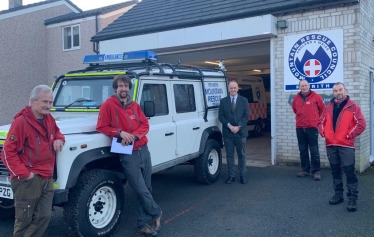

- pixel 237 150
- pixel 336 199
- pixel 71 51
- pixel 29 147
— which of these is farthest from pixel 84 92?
pixel 71 51

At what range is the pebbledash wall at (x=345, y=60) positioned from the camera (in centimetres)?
829

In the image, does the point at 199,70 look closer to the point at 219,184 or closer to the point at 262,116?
the point at 219,184

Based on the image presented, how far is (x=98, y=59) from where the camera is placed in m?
6.59

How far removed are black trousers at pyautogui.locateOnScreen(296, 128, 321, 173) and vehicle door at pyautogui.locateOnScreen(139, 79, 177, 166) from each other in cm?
297

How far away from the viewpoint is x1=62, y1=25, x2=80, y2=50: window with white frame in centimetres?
1839

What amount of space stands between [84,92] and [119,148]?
1.61 m

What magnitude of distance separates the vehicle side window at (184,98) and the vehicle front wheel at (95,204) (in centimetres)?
206

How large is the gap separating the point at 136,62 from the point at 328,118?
316 centimetres

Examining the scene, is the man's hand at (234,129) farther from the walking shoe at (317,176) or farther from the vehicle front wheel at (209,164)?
the walking shoe at (317,176)

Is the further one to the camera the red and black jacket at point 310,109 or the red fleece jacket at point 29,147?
the red and black jacket at point 310,109

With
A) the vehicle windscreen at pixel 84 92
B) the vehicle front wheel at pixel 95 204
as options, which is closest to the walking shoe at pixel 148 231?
the vehicle front wheel at pixel 95 204

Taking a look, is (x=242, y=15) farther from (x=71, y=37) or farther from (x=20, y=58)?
(x=20, y=58)

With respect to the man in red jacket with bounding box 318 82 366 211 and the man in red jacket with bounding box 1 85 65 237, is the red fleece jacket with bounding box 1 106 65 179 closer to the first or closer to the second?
the man in red jacket with bounding box 1 85 65 237

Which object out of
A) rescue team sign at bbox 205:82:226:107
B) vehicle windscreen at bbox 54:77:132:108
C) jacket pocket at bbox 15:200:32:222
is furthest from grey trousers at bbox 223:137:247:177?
jacket pocket at bbox 15:200:32:222
